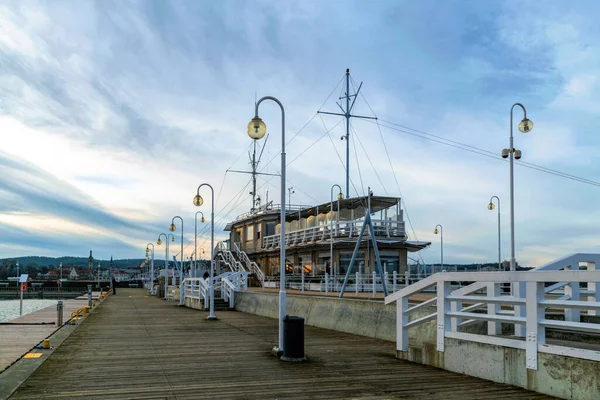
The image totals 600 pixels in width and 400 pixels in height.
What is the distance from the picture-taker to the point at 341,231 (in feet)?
108

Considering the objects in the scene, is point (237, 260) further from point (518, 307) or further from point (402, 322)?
point (518, 307)

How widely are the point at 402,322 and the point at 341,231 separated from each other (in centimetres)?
2242

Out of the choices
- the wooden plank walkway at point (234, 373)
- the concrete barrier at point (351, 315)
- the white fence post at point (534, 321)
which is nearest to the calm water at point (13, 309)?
the concrete barrier at point (351, 315)

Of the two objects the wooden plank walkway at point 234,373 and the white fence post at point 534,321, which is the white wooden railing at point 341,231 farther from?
the white fence post at point 534,321

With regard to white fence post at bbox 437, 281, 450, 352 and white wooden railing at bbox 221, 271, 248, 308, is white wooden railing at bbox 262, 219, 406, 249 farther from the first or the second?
white fence post at bbox 437, 281, 450, 352

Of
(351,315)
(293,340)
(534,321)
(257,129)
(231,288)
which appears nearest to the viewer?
(534,321)

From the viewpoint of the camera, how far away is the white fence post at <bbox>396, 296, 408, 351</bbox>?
10.4 metres

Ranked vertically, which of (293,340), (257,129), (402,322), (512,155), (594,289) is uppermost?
(512,155)

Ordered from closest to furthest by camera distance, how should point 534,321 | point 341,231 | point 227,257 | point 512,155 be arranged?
point 534,321 → point 512,155 → point 341,231 → point 227,257

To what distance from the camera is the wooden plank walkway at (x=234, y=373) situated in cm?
748

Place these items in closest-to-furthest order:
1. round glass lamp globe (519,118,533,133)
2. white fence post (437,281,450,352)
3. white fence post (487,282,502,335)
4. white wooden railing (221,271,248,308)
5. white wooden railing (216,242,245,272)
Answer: white fence post (487,282,502,335) → white fence post (437,281,450,352) → round glass lamp globe (519,118,533,133) → white wooden railing (221,271,248,308) → white wooden railing (216,242,245,272)

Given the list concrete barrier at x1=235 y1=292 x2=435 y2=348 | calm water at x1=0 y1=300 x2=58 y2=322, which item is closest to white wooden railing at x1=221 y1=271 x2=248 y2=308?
concrete barrier at x1=235 y1=292 x2=435 y2=348

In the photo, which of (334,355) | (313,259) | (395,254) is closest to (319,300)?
(334,355)

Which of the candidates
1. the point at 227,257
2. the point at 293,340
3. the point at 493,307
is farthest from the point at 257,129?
the point at 227,257
